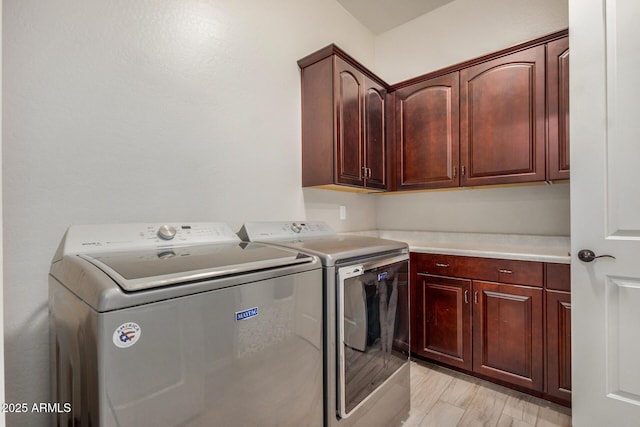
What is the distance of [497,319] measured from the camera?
1985mm

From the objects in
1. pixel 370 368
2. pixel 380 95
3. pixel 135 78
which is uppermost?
pixel 380 95

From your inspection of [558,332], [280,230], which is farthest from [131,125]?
[558,332]

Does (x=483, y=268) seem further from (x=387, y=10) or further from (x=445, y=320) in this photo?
(x=387, y=10)

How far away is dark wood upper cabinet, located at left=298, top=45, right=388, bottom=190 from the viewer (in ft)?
6.68

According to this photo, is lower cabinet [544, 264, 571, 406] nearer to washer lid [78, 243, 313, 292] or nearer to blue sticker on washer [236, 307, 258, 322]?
washer lid [78, 243, 313, 292]

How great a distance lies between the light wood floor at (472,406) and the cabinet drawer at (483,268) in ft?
2.36

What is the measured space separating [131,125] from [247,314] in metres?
1.04

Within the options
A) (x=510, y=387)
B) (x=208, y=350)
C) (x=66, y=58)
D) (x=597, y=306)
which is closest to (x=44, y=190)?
(x=66, y=58)

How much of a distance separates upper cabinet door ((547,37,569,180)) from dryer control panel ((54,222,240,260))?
6.61 feet

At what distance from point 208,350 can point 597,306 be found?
72.9 inches

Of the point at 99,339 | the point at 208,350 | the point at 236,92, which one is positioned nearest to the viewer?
the point at 99,339

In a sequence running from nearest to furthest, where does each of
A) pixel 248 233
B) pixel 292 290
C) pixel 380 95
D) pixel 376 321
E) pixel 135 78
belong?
pixel 292 290, pixel 135 78, pixel 376 321, pixel 248 233, pixel 380 95

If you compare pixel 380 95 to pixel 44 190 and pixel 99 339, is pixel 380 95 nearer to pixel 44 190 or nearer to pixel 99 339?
pixel 44 190

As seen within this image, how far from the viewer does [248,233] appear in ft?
5.55
